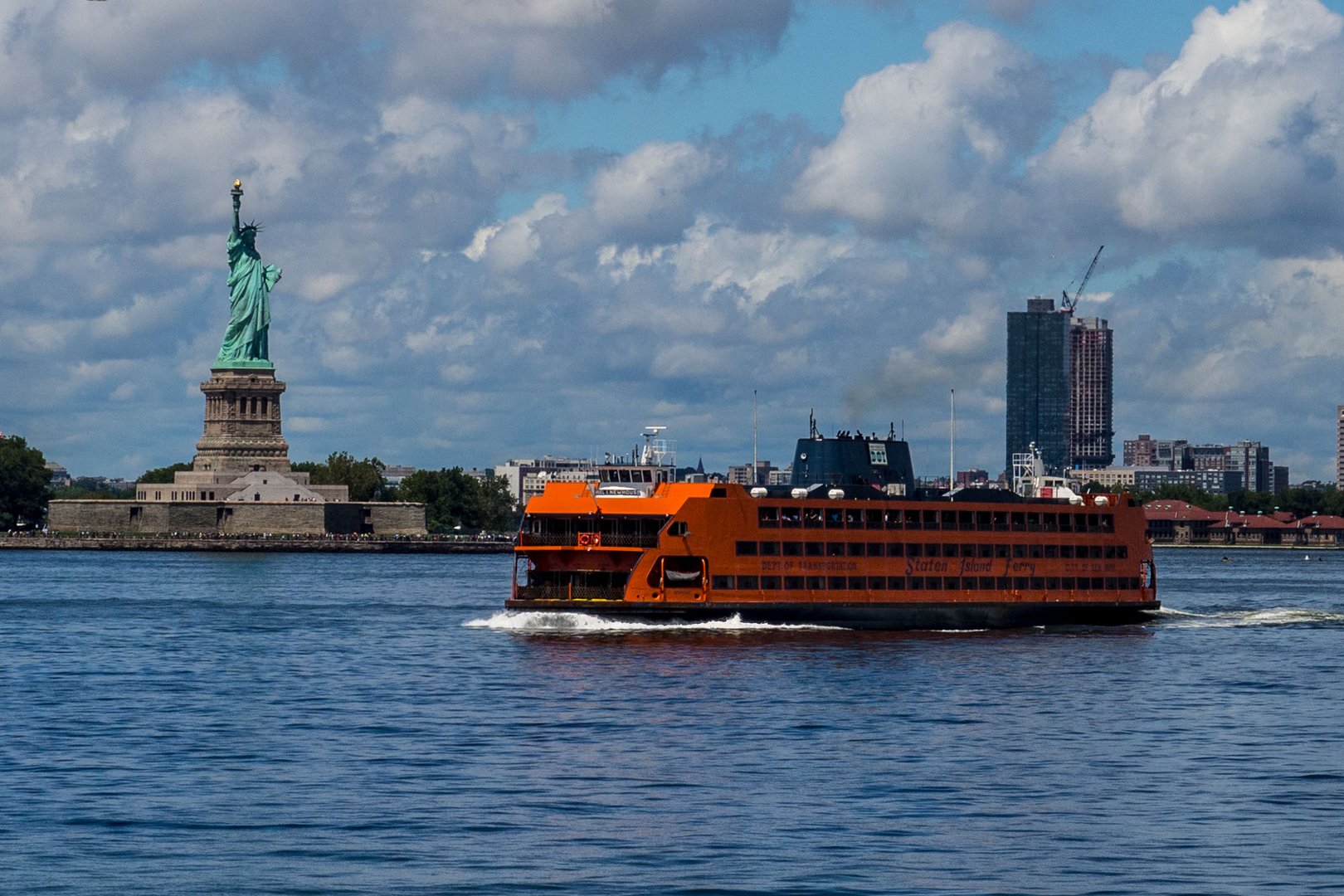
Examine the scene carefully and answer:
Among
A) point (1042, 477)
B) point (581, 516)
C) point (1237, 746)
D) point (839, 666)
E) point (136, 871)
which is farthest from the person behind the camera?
point (1042, 477)

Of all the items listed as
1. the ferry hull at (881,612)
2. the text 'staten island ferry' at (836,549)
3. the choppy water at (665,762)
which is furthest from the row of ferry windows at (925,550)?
the choppy water at (665,762)

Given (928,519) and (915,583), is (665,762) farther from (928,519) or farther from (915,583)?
(928,519)

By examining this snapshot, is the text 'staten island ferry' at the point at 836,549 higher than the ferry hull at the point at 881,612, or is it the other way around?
the text 'staten island ferry' at the point at 836,549

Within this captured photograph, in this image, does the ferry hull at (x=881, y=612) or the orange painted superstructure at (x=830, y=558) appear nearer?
the ferry hull at (x=881, y=612)

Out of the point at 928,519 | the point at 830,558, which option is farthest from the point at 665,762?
the point at 928,519

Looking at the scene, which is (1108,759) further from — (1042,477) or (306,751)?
(1042,477)

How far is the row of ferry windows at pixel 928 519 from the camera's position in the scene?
7938 cm

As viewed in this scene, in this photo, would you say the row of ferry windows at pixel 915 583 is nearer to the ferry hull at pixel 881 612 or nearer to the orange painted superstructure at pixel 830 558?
the orange painted superstructure at pixel 830 558

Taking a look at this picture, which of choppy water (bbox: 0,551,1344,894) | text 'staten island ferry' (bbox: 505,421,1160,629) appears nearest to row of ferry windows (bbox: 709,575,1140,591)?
text 'staten island ferry' (bbox: 505,421,1160,629)

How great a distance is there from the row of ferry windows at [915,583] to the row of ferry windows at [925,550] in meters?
0.80

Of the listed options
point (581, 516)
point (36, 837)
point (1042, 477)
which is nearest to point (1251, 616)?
point (1042, 477)

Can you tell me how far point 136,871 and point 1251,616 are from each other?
72859 millimetres

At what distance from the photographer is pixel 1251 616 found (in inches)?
3836

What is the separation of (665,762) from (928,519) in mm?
39886
